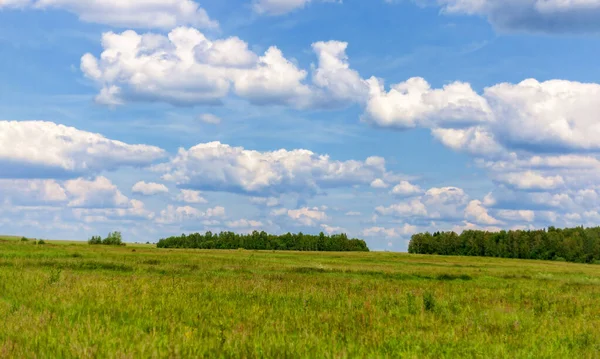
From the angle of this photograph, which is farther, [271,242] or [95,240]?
[271,242]

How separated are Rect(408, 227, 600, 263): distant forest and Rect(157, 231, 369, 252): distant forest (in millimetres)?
24111

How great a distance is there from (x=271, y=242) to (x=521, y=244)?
7829 cm

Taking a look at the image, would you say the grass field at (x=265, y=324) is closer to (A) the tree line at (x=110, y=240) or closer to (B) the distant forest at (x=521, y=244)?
(A) the tree line at (x=110, y=240)

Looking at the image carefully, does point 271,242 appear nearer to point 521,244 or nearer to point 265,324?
point 521,244

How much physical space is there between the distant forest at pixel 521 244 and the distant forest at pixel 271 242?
949 inches

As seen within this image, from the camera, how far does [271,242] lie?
16762cm

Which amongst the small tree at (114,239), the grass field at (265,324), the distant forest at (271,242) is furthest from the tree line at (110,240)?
the grass field at (265,324)

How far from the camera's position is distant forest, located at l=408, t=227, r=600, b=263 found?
136875 millimetres

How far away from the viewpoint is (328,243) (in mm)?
169375

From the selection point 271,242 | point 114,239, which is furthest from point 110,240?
point 271,242

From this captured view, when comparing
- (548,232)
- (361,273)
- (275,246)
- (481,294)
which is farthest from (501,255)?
(481,294)

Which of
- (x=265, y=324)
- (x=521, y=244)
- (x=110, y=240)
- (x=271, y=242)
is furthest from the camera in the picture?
(x=271, y=242)

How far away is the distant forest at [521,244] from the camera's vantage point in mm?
136875

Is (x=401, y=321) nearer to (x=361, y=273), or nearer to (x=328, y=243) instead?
(x=361, y=273)
